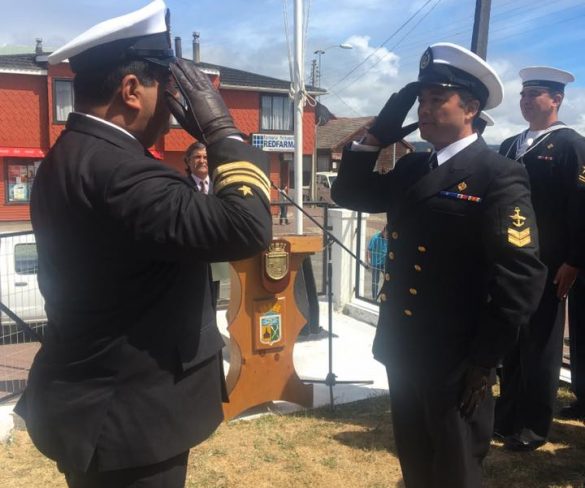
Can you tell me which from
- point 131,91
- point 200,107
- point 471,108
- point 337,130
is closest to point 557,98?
point 471,108

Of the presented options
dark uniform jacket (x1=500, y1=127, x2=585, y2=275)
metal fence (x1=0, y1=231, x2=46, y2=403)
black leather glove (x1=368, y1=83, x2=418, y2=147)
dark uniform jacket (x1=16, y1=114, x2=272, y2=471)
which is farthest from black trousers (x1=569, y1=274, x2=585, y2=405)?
metal fence (x1=0, y1=231, x2=46, y2=403)

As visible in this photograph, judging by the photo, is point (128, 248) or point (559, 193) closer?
point (128, 248)

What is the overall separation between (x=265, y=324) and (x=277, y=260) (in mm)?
471

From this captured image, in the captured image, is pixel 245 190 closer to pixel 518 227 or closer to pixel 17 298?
pixel 518 227

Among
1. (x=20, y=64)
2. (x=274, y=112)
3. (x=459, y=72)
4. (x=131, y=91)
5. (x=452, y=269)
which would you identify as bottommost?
(x=452, y=269)

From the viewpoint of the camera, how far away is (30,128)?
2358 centimetres

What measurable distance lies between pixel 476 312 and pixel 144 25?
1505 mm

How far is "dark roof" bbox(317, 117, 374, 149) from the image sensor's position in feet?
145

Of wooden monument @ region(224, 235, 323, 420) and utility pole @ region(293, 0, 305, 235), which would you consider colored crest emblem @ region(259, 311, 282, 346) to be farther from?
utility pole @ region(293, 0, 305, 235)

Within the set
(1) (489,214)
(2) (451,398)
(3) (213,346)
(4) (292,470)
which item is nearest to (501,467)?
(4) (292,470)

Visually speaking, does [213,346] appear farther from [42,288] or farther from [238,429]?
[238,429]

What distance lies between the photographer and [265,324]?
3.92 m

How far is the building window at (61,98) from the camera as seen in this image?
23.2 meters

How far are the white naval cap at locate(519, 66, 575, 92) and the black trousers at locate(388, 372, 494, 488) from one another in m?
2.10
